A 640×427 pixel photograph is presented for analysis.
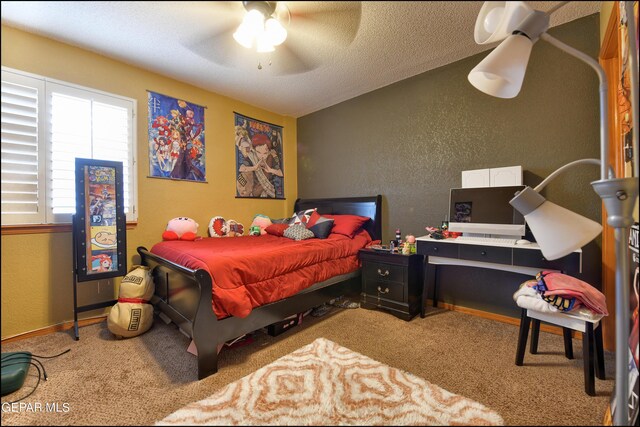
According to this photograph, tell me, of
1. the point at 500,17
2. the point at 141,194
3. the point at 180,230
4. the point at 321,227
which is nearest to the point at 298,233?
the point at 321,227

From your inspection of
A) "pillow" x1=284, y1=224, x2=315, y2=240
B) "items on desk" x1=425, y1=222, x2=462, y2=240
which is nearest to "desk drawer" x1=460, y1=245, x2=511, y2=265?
"items on desk" x1=425, y1=222, x2=462, y2=240

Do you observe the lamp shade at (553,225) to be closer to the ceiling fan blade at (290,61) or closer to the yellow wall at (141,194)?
the ceiling fan blade at (290,61)

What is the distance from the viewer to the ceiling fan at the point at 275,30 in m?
0.74

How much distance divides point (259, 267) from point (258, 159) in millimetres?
2270

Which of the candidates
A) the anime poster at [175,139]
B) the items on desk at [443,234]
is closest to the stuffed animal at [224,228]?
the anime poster at [175,139]

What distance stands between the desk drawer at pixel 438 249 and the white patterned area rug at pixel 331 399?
1122 mm

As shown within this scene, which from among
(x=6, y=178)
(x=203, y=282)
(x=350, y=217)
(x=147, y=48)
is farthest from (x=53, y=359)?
(x=350, y=217)

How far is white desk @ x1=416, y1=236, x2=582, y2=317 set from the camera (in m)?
1.83

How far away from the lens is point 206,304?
64.6 inches

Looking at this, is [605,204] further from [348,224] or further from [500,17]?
[348,224]

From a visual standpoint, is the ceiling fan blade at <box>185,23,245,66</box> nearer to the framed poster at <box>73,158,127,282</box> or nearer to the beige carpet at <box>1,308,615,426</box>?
the beige carpet at <box>1,308,615,426</box>

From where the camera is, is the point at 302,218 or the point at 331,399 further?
the point at 302,218

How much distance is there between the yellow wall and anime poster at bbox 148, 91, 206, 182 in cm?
7

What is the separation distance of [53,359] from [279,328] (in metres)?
1.45
